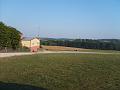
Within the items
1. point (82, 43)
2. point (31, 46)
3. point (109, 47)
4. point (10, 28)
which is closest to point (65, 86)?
Answer: point (10, 28)

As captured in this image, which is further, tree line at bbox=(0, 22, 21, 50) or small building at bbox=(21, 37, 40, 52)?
small building at bbox=(21, 37, 40, 52)

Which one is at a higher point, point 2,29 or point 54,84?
point 2,29

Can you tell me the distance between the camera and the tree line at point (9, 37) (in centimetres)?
7231

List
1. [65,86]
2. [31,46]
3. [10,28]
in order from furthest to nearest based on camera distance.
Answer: [31,46] → [10,28] → [65,86]

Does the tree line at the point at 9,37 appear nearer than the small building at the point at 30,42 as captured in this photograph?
Yes

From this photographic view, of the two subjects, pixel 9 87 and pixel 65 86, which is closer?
pixel 9 87

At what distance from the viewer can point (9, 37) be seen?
244ft

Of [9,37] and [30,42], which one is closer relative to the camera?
[9,37]

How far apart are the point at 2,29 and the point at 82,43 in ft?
173

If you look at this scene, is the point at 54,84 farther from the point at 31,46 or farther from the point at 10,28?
the point at 31,46

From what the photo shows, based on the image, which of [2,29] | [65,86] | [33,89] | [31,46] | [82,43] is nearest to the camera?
[33,89]

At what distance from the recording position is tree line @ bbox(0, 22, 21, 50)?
72312 millimetres

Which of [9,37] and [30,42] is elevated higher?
[9,37]

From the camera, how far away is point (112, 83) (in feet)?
56.4
